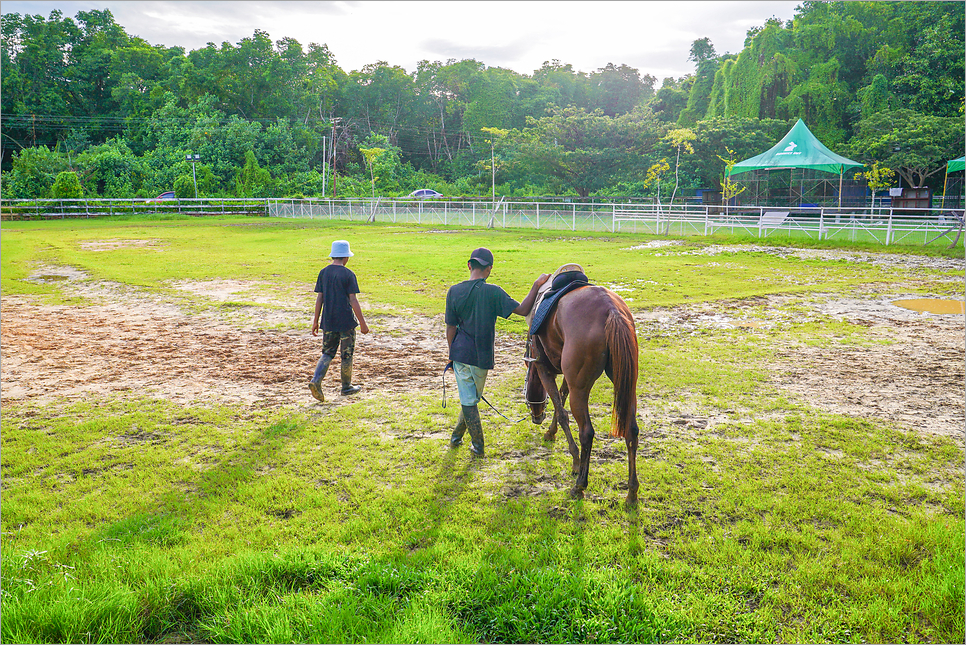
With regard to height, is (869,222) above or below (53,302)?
above

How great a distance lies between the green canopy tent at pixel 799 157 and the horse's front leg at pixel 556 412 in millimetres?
27136

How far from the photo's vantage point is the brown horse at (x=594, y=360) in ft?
14.0

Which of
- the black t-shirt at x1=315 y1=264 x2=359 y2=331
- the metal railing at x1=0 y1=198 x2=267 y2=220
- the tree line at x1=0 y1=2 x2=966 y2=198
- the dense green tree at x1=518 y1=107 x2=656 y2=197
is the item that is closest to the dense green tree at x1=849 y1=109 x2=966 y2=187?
the tree line at x1=0 y1=2 x2=966 y2=198

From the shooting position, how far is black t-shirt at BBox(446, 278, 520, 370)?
5117 millimetres

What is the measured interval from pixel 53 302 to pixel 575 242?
1701cm

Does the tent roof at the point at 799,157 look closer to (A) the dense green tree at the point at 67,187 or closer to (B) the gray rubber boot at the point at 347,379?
(B) the gray rubber boot at the point at 347,379

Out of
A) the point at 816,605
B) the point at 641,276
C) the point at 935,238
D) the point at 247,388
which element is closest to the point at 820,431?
the point at 816,605

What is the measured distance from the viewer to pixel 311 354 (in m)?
8.47

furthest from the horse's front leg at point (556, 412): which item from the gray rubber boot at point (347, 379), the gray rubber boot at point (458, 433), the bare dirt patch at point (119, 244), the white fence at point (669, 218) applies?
the bare dirt patch at point (119, 244)

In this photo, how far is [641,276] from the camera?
1502 cm

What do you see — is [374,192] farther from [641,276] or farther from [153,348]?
[153,348]

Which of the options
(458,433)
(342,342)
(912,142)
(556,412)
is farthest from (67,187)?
(912,142)

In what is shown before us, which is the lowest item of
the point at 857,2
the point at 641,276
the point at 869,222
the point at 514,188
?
the point at 641,276

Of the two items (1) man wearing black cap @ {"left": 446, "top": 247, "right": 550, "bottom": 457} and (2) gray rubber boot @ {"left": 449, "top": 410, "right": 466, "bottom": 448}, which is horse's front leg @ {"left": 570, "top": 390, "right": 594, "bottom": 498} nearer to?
(1) man wearing black cap @ {"left": 446, "top": 247, "right": 550, "bottom": 457}
